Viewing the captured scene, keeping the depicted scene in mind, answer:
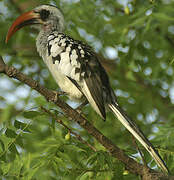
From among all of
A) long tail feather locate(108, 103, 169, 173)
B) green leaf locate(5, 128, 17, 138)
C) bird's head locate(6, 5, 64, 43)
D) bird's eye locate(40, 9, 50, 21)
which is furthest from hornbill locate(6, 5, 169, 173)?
green leaf locate(5, 128, 17, 138)

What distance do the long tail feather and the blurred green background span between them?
77 millimetres

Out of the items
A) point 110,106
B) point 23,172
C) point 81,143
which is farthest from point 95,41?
point 23,172

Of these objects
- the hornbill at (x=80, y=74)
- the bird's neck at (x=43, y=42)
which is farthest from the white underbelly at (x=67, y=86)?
the bird's neck at (x=43, y=42)

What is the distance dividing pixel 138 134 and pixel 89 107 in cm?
83

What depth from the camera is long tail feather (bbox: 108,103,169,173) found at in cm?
260

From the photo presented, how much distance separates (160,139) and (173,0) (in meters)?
2.15

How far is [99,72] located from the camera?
335 cm

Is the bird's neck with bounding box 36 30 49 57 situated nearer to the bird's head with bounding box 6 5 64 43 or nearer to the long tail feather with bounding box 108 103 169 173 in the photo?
the bird's head with bounding box 6 5 64 43

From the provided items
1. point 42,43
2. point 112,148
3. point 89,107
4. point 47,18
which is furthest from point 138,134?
point 47,18

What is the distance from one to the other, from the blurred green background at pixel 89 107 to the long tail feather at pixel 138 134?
0.25ft

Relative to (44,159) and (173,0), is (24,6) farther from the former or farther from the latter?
(44,159)

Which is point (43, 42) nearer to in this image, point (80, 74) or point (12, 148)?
point (80, 74)

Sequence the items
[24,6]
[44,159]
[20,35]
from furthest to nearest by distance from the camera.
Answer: [24,6]
[20,35]
[44,159]

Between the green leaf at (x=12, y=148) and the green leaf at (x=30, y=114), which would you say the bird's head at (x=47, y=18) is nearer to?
the green leaf at (x=30, y=114)
